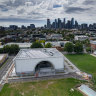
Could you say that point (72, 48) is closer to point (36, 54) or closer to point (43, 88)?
point (36, 54)

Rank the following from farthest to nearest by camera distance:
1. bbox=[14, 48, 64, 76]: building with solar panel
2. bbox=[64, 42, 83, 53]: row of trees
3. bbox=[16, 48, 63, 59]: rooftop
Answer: bbox=[64, 42, 83, 53]: row of trees, bbox=[16, 48, 63, 59]: rooftop, bbox=[14, 48, 64, 76]: building with solar panel

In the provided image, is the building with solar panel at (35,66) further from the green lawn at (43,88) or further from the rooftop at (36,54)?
the green lawn at (43,88)

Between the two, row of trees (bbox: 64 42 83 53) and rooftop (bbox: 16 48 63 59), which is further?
row of trees (bbox: 64 42 83 53)

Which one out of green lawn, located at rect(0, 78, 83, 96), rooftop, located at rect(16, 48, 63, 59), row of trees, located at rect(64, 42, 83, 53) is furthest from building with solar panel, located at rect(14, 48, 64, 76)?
row of trees, located at rect(64, 42, 83, 53)

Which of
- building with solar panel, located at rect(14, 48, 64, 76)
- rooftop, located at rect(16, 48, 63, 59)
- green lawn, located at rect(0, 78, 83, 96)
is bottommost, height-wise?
green lawn, located at rect(0, 78, 83, 96)

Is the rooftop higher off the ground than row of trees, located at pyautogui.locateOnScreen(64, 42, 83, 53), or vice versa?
the rooftop

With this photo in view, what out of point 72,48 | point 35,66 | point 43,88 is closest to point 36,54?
point 35,66

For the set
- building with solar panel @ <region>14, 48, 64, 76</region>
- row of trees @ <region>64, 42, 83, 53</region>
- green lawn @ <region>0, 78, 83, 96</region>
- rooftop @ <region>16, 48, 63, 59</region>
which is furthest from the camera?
row of trees @ <region>64, 42, 83, 53</region>

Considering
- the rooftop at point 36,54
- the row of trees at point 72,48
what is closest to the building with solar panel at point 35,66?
the rooftop at point 36,54

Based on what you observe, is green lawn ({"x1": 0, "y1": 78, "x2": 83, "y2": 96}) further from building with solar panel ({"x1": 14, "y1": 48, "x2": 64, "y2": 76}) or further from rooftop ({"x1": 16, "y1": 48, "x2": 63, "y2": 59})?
rooftop ({"x1": 16, "y1": 48, "x2": 63, "y2": 59})
